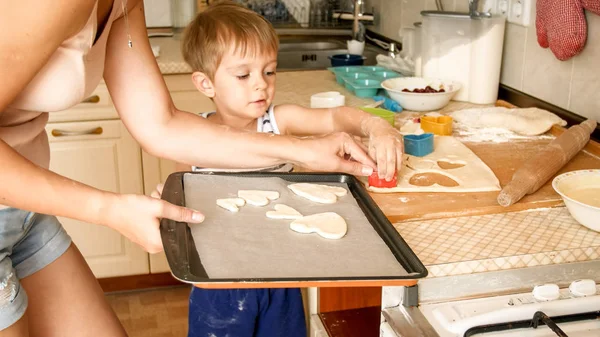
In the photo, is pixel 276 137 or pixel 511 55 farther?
pixel 511 55

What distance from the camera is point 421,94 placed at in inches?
70.2

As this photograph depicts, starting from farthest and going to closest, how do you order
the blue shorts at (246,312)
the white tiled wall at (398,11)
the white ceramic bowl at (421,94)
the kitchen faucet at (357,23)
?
the kitchen faucet at (357,23) → the white tiled wall at (398,11) → the white ceramic bowl at (421,94) → the blue shorts at (246,312)

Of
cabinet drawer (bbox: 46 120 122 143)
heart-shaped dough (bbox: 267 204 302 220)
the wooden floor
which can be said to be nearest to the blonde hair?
heart-shaped dough (bbox: 267 204 302 220)

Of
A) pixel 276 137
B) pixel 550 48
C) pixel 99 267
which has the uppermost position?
pixel 550 48

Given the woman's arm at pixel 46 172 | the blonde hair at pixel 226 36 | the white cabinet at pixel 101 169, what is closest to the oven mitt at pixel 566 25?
the blonde hair at pixel 226 36

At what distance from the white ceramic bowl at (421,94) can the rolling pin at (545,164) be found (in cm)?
41

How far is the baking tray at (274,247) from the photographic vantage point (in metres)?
0.87

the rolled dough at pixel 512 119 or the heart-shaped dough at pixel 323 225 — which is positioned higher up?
the rolled dough at pixel 512 119

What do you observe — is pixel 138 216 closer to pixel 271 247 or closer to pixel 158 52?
pixel 271 247

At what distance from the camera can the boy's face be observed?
4.75 feet

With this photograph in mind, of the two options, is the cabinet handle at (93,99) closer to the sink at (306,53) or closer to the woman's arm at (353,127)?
the sink at (306,53)

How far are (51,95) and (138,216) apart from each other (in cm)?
21

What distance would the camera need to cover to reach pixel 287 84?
6.92 feet

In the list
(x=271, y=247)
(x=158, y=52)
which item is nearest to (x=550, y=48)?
(x=271, y=247)
